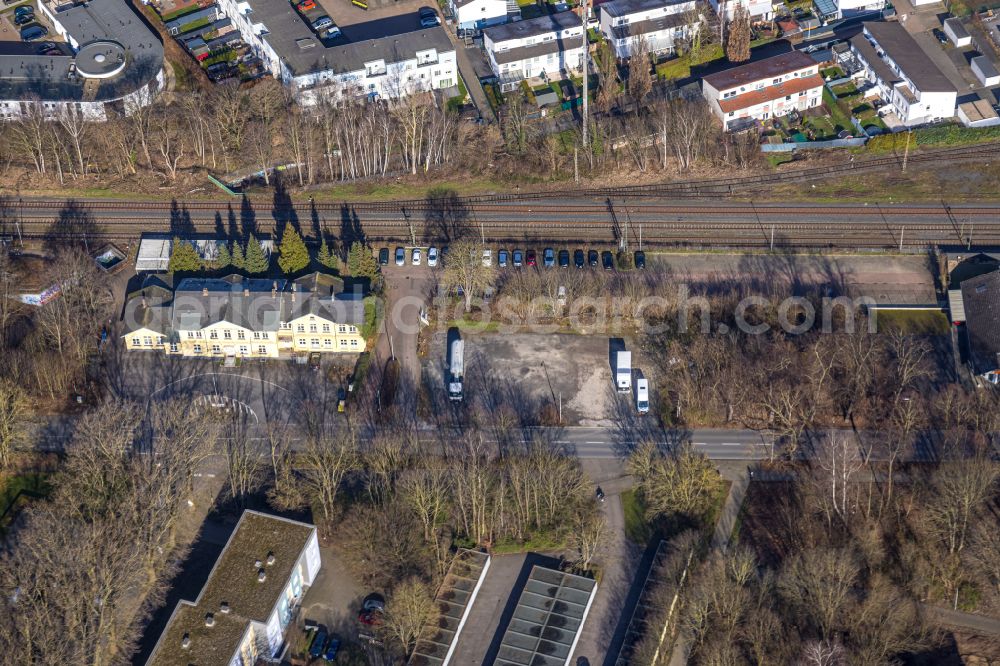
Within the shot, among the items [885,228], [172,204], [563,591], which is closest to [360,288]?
[172,204]

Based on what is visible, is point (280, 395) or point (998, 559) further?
point (280, 395)

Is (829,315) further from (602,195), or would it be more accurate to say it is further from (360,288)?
(360,288)

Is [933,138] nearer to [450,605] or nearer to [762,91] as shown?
[762,91]

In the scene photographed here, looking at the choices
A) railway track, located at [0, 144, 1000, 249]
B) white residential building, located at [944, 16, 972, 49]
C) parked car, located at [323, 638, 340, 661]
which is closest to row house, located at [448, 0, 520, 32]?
railway track, located at [0, 144, 1000, 249]

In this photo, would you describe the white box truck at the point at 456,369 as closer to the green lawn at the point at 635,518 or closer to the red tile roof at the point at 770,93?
the green lawn at the point at 635,518

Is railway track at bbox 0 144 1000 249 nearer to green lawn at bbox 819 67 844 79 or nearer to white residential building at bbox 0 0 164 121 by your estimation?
white residential building at bbox 0 0 164 121

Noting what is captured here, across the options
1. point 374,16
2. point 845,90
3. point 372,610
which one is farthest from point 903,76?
point 372,610
